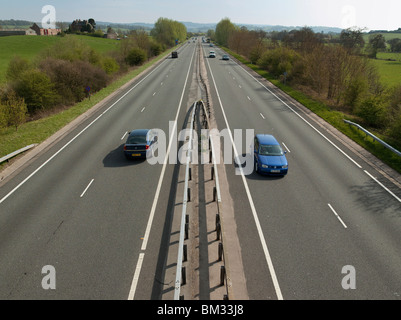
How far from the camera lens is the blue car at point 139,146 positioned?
1620cm

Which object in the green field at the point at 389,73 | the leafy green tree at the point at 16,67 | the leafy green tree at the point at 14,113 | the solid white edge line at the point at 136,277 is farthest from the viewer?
the green field at the point at 389,73

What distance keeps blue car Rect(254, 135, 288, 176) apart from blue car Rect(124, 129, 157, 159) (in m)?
6.34

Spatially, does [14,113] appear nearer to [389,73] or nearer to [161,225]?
[161,225]

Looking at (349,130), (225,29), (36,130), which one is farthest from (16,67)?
(225,29)

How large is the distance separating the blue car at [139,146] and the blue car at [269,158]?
6335 millimetres

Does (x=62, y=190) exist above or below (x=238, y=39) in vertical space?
below

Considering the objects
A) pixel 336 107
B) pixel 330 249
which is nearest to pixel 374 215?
pixel 330 249

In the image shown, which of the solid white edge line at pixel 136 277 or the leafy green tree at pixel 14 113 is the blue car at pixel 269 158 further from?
the leafy green tree at pixel 14 113

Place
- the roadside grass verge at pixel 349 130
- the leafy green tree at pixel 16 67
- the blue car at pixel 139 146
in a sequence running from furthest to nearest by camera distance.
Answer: the leafy green tree at pixel 16 67 < the roadside grass verge at pixel 349 130 < the blue car at pixel 139 146

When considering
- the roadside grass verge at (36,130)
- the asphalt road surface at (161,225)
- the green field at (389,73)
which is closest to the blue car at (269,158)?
the asphalt road surface at (161,225)

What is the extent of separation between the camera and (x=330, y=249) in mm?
9820

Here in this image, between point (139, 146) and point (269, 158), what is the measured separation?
7.38 metres
